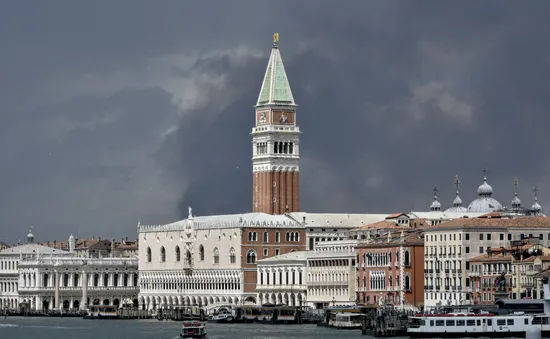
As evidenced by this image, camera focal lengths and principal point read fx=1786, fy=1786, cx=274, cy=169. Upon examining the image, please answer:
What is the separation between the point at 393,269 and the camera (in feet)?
424

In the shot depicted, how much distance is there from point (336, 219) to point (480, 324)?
202 ft

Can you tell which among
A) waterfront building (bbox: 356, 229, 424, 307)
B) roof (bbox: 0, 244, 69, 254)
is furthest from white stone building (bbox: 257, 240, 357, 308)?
roof (bbox: 0, 244, 69, 254)

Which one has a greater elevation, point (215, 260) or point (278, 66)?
point (278, 66)

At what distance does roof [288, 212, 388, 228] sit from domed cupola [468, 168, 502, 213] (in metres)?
8.82

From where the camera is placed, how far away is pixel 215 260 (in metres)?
158

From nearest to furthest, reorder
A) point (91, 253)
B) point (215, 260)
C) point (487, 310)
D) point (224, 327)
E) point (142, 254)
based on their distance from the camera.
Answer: point (487, 310)
point (224, 327)
point (215, 260)
point (142, 254)
point (91, 253)

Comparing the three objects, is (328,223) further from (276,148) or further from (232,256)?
(232,256)

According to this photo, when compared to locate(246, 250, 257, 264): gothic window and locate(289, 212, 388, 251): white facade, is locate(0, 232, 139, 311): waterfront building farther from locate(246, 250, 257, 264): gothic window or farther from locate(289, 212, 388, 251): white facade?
locate(289, 212, 388, 251): white facade

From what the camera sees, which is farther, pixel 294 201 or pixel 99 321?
pixel 294 201

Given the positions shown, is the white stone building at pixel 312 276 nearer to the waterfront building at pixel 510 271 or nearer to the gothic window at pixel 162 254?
the gothic window at pixel 162 254

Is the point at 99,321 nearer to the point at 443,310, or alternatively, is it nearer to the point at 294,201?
Answer: the point at 294,201

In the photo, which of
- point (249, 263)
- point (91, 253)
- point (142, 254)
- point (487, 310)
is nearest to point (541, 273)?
point (487, 310)

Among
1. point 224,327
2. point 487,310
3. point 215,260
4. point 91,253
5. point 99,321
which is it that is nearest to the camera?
point 487,310

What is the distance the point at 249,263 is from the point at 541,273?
49.4 meters
